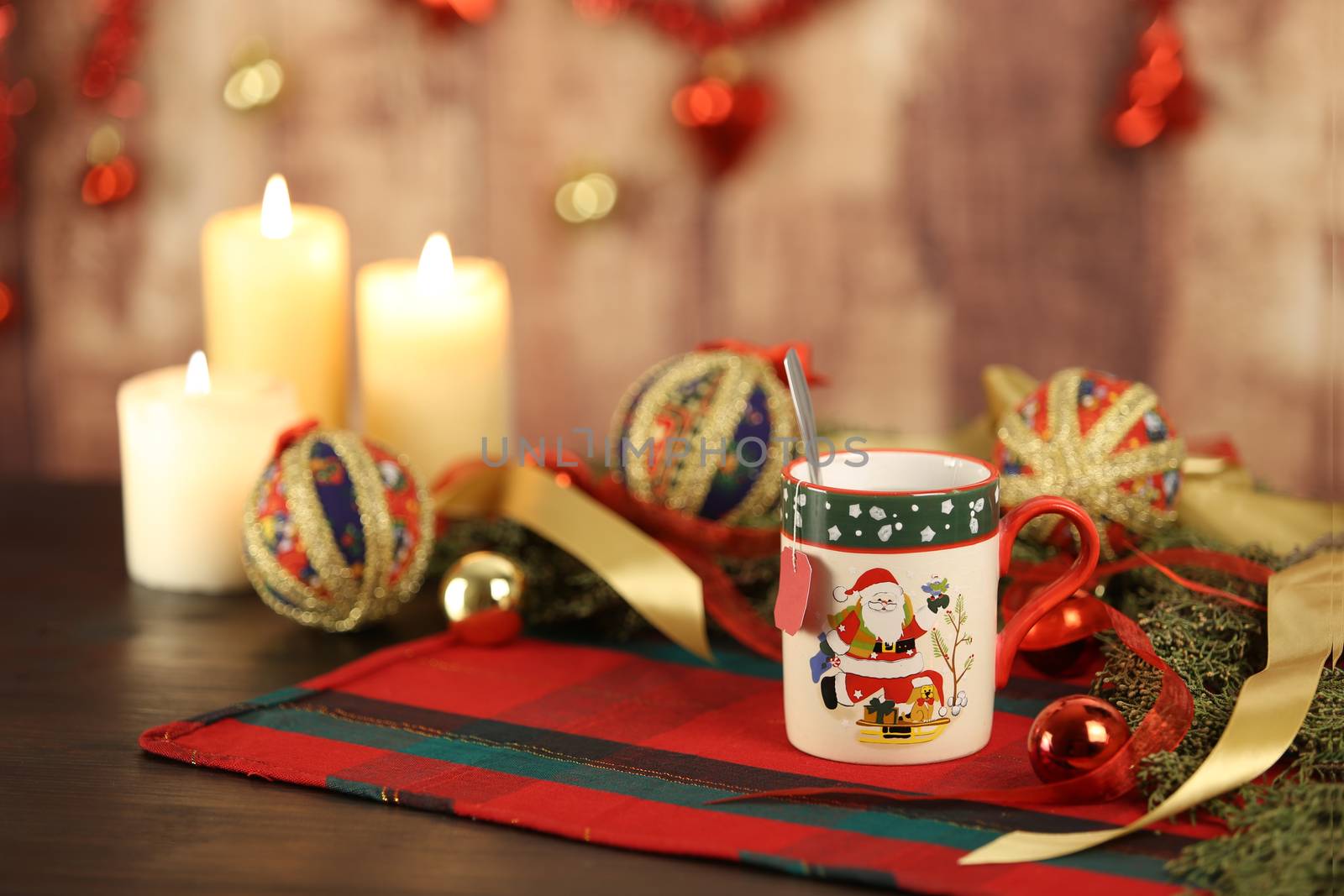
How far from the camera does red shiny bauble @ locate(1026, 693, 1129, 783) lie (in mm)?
669

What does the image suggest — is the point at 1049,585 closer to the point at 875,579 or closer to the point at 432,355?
the point at 875,579

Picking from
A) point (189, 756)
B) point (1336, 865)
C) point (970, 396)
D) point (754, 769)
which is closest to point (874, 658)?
point (754, 769)

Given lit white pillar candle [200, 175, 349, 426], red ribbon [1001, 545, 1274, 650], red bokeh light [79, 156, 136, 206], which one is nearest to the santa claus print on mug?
red ribbon [1001, 545, 1274, 650]

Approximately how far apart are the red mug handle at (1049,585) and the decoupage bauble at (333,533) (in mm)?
370

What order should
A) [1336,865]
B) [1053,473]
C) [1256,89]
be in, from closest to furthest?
[1336,865]
[1053,473]
[1256,89]

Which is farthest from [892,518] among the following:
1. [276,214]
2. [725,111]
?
[725,111]

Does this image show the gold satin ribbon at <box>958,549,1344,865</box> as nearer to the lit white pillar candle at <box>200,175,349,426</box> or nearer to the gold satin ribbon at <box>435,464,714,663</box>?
the gold satin ribbon at <box>435,464,714,663</box>

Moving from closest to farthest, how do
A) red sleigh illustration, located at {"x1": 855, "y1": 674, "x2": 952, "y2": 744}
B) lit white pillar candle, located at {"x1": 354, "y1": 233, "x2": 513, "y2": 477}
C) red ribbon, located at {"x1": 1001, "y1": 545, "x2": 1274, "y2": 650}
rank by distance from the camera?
1. red sleigh illustration, located at {"x1": 855, "y1": 674, "x2": 952, "y2": 744}
2. red ribbon, located at {"x1": 1001, "y1": 545, "x2": 1274, "y2": 650}
3. lit white pillar candle, located at {"x1": 354, "y1": 233, "x2": 513, "y2": 477}

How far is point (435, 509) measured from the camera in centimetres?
104

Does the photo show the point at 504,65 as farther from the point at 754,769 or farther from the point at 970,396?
the point at 754,769

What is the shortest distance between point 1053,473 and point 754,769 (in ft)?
0.95

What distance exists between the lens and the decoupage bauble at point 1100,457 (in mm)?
890

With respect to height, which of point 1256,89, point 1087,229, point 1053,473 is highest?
point 1256,89

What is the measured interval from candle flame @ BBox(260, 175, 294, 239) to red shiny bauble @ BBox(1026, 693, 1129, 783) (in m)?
0.69
